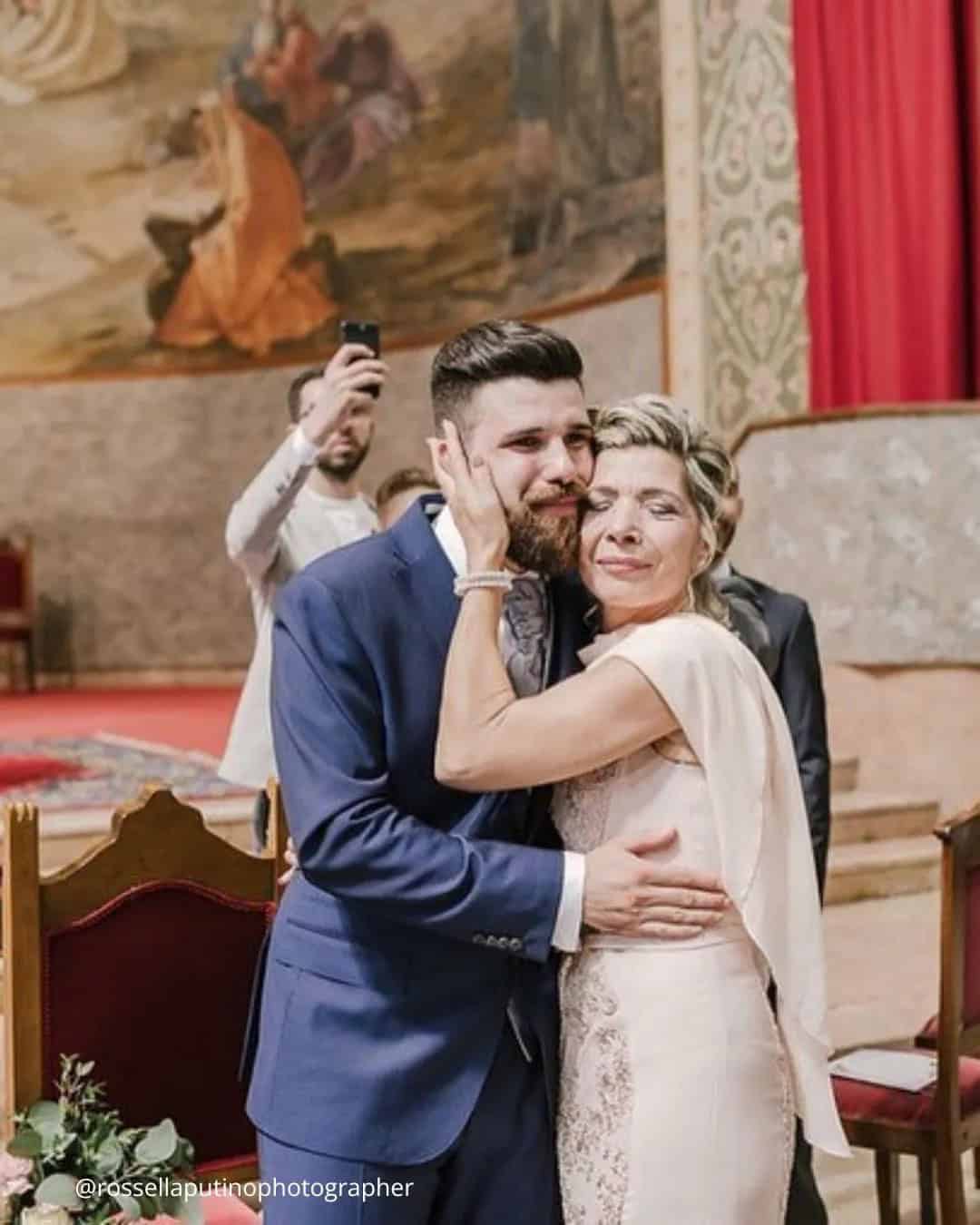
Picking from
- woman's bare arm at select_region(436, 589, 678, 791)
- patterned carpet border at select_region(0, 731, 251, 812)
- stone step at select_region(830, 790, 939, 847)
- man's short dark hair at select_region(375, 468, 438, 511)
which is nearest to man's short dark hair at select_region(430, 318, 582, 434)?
woman's bare arm at select_region(436, 589, 678, 791)

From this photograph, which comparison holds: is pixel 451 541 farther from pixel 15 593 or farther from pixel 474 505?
pixel 15 593

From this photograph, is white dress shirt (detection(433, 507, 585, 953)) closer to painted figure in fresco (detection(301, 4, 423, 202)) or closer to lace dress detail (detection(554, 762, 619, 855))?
lace dress detail (detection(554, 762, 619, 855))

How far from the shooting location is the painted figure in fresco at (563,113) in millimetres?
9000

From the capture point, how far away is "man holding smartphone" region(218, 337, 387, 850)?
3.43m

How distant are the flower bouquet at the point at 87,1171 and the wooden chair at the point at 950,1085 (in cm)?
149

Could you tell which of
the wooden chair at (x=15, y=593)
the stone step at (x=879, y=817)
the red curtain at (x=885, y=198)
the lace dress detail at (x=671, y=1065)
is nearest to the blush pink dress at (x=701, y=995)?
the lace dress detail at (x=671, y=1065)

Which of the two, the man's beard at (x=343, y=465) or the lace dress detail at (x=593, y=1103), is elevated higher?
the man's beard at (x=343, y=465)

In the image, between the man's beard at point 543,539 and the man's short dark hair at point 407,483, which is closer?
the man's beard at point 543,539

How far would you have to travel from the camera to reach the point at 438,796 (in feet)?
6.35

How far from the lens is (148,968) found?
2.64 meters

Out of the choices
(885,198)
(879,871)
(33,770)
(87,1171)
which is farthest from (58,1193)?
(885,198)

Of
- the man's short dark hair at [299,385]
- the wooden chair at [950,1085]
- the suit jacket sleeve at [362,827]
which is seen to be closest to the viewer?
the suit jacket sleeve at [362,827]

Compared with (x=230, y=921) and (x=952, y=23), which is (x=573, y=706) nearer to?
(x=230, y=921)

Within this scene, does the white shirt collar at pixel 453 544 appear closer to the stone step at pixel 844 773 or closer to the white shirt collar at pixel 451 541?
the white shirt collar at pixel 451 541
